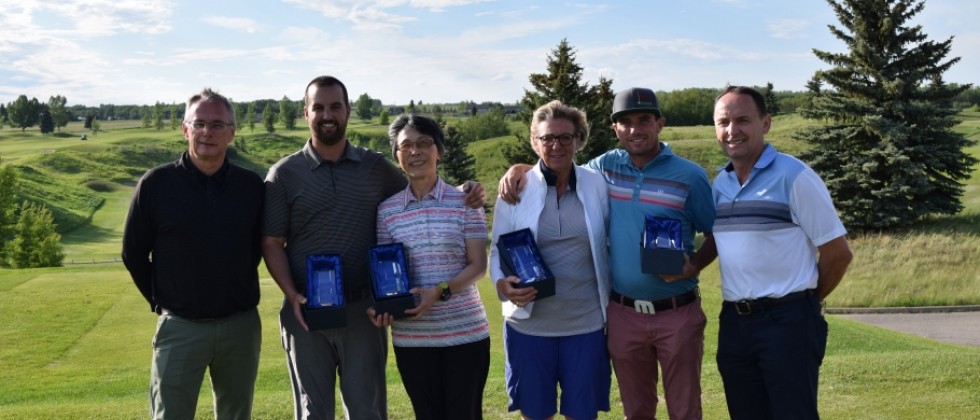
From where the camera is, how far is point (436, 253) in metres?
4.50

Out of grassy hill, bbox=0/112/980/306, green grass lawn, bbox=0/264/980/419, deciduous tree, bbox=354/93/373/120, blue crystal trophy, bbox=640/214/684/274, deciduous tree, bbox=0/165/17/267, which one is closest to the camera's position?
blue crystal trophy, bbox=640/214/684/274

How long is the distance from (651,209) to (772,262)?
0.74 metres

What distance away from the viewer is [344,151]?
15.6 ft

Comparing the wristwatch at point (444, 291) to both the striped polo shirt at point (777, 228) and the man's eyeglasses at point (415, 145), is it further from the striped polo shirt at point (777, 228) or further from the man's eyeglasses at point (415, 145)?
the striped polo shirt at point (777, 228)

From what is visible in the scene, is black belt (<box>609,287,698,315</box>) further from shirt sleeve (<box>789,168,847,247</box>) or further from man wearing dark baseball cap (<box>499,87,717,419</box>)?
shirt sleeve (<box>789,168,847,247</box>)

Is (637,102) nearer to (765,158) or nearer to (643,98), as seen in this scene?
(643,98)

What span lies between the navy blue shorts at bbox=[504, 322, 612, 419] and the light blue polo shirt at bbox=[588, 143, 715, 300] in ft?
1.33

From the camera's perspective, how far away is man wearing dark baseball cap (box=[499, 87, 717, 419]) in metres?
4.56

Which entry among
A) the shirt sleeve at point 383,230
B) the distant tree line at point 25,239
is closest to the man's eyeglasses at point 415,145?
the shirt sleeve at point 383,230

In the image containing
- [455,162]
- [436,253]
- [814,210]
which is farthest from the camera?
[455,162]

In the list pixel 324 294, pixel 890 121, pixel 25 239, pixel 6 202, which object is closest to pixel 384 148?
pixel 6 202

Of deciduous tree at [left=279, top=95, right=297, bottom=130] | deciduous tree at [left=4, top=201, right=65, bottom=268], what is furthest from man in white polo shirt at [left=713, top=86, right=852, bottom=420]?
deciduous tree at [left=279, top=95, right=297, bottom=130]

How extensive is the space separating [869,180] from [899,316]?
9146 millimetres

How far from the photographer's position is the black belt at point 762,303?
13.9ft
